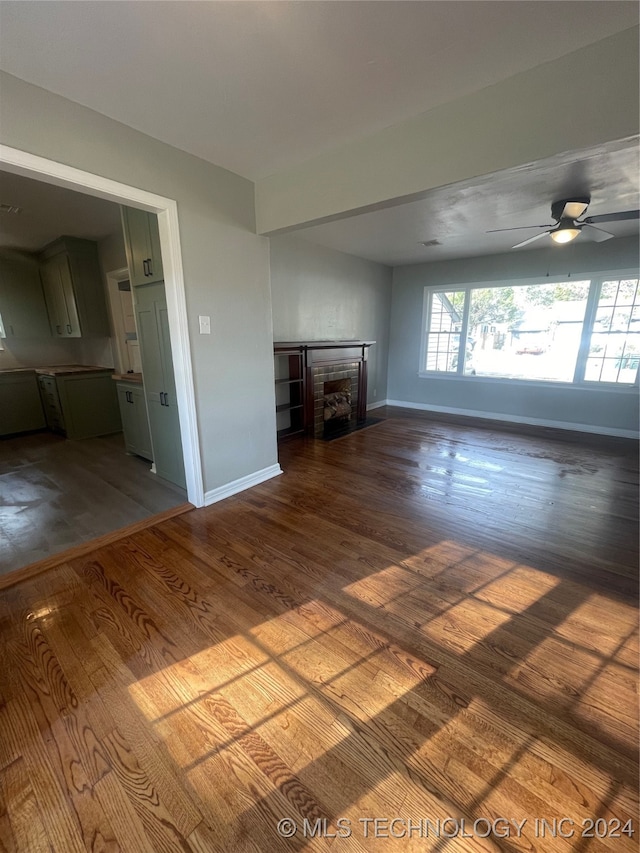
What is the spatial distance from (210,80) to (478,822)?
3174mm

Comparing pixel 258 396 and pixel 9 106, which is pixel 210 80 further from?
pixel 258 396

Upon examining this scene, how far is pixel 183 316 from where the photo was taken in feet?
8.24

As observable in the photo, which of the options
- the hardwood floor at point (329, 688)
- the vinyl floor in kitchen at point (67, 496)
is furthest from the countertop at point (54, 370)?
the hardwood floor at point (329, 688)

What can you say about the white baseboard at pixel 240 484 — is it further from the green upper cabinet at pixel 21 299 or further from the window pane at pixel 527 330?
the green upper cabinet at pixel 21 299

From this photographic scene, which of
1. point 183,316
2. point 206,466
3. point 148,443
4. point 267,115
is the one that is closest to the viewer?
point 267,115

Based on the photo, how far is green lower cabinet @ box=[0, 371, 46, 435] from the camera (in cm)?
472

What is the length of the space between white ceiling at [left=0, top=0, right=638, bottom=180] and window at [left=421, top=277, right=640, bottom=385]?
4.18 m

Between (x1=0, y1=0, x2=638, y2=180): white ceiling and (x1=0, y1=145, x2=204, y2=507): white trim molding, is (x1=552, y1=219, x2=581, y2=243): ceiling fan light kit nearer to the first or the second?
(x1=0, y1=0, x2=638, y2=180): white ceiling

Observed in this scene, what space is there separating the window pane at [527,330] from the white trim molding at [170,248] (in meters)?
4.91

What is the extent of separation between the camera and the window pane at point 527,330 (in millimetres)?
4973

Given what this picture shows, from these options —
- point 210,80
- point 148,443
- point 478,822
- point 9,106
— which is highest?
point 210,80

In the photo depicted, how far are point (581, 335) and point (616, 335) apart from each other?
15.2 inches

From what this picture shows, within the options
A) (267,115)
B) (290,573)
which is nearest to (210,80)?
→ (267,115)

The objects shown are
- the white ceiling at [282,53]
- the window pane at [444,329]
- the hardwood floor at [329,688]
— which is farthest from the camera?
the window pane at [444,329]
